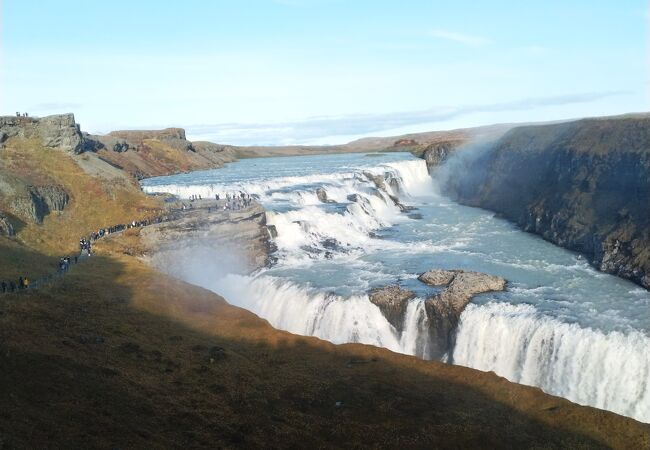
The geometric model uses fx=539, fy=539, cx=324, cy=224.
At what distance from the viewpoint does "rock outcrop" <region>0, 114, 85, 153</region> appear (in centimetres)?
5809

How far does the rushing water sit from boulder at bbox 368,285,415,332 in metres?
0.35

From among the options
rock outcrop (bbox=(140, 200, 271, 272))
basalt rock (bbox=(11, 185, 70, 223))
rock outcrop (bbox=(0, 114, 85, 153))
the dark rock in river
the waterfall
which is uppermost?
rock outcrop (bbox=(0, 114, 85, 153))

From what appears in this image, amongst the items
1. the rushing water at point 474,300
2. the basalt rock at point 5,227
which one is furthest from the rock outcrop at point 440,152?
the basalt rock at point 5,227

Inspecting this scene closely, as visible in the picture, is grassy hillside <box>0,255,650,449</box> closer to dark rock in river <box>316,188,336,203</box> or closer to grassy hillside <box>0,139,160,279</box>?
grassy hillside <box>0,139,160,279</box>

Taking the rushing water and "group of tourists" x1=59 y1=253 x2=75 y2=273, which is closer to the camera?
the rushing water

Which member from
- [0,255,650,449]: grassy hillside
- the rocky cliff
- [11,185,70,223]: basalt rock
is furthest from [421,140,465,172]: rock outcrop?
[0,255,650,449]: grassy hillside

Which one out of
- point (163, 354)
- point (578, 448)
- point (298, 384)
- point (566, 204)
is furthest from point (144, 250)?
point (566, 204)

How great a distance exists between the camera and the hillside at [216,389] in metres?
16.8

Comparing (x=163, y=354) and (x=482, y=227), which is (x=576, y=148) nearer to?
(x=482, y=227)

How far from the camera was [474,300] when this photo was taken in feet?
105

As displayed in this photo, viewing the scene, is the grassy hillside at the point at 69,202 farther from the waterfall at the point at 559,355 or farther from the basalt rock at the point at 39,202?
the waterfall at the point at 559,355

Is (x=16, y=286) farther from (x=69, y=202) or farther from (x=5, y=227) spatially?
(x=69, y=202)

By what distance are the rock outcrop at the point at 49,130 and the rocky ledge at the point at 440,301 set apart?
136 feet

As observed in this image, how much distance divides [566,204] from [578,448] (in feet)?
123
